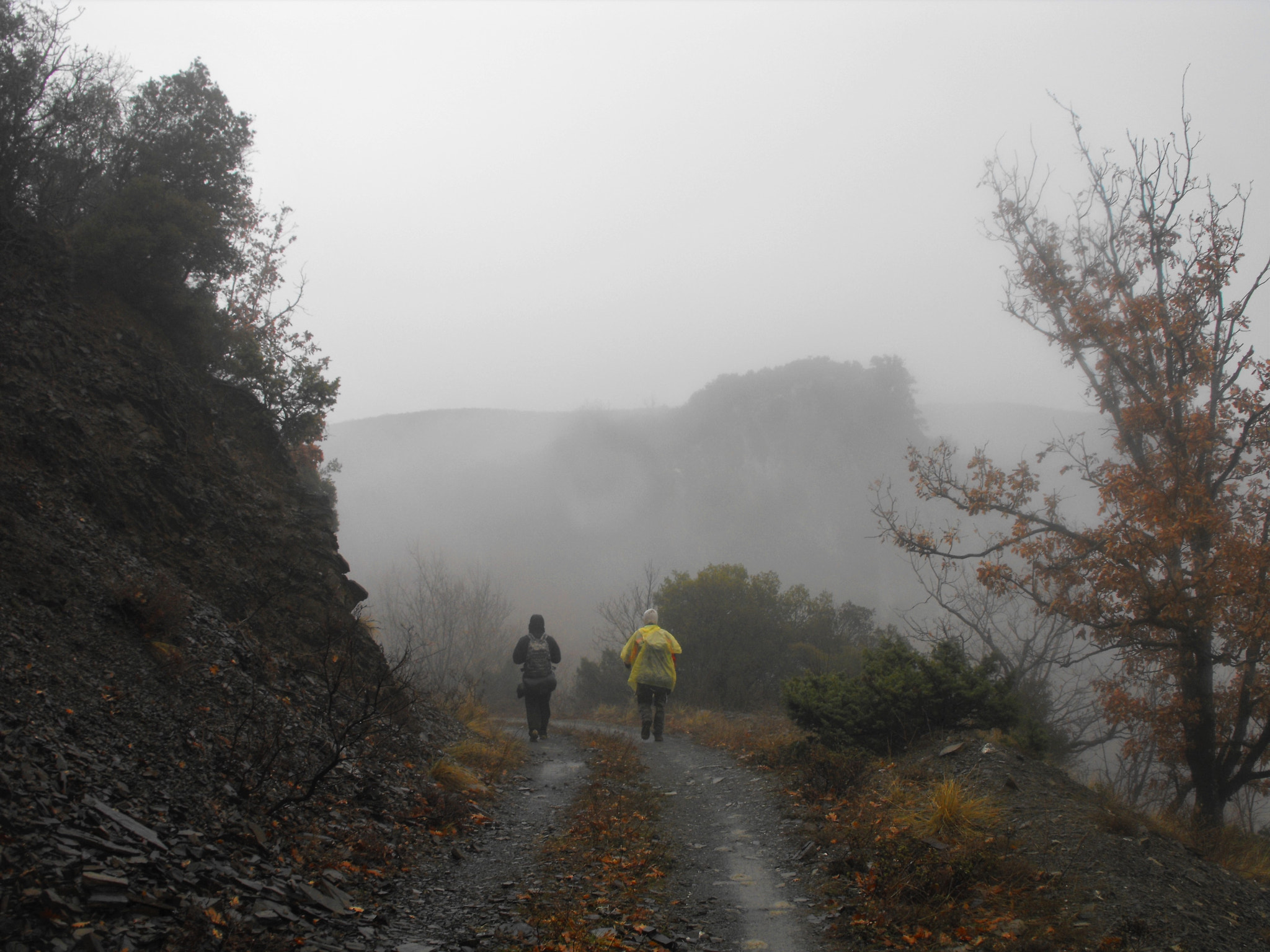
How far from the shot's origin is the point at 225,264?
11508 millimetres

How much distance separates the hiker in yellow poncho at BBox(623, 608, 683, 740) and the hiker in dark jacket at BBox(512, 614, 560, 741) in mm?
1337

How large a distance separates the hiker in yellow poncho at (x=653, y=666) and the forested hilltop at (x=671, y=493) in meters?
43.1

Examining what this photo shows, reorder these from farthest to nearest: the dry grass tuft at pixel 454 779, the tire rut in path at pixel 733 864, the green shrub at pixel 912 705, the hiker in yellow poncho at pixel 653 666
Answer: the hiker in yellow poncho at pixel 653 666, the green shrub at pixel 912 705, the dry grass tuft at pixel 454 779, the tire rut in path at pixel 733 864

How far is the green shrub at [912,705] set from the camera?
7.63 m

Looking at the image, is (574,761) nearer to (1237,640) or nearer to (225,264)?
(1237,640)

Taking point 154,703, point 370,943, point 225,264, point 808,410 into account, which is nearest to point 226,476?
point 225,264

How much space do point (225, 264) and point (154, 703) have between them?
31.2 feet

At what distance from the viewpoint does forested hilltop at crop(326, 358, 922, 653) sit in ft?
204

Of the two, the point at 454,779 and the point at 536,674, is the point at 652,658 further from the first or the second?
the point at 454,779

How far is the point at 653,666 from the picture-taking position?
10656 millimetres

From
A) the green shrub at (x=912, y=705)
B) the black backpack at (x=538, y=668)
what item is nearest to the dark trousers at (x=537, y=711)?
the black backpack at (x=538, y=668)

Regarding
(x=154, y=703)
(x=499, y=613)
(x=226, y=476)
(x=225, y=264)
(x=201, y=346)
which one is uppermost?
(x=225, y=264)

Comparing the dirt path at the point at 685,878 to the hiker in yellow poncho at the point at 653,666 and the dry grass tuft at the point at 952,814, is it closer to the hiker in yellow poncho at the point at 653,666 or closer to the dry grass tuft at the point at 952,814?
the dry grass tuft at the point at 952,814

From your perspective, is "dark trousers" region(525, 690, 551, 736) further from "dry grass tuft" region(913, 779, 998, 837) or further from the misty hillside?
the misty hillside
